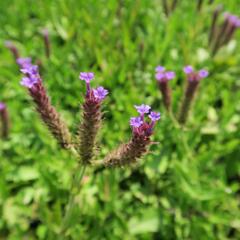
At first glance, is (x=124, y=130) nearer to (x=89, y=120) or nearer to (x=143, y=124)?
(x=89, y=120)

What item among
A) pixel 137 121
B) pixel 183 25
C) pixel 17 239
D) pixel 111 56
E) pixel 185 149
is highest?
pixel 183 25

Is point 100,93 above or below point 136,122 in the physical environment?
above

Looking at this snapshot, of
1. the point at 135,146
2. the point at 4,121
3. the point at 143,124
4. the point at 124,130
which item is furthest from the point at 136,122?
the point at 4,121

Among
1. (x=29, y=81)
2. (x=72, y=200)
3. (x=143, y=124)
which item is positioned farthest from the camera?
(x=72, y=200)

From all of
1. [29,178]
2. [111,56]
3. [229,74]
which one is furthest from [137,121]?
[229,74]

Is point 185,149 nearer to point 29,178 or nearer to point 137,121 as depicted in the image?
point 29,178

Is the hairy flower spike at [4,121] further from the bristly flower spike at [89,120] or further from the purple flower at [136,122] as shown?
the purple flower at [136,122]
